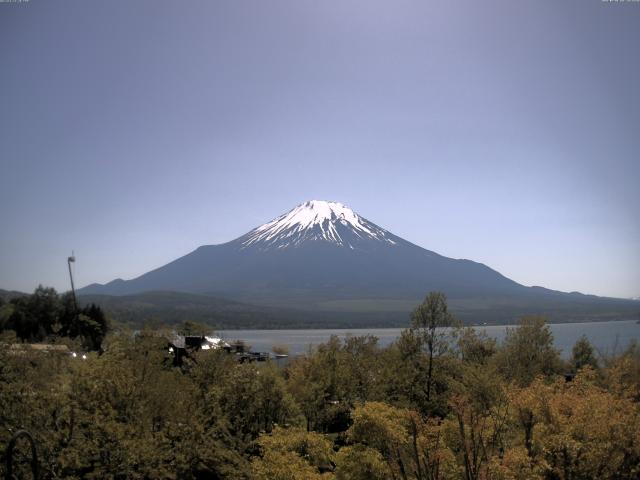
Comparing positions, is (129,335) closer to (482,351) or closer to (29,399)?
(29,399)

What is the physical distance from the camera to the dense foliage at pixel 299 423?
15148 millimetres

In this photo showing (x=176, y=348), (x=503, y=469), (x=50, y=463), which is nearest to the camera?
(x=503, y=469)

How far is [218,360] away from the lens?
28.8 m

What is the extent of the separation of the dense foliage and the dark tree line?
5465cm

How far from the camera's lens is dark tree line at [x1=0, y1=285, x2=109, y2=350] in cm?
7919

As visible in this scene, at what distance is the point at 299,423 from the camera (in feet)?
80.2

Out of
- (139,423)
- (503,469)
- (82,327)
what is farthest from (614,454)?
(82,327)

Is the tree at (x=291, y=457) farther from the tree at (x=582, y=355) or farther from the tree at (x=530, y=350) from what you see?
the tree at (x=582, y=355)

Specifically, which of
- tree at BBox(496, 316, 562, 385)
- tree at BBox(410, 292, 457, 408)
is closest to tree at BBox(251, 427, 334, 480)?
tree at BBox(410, 292, 457, 408)

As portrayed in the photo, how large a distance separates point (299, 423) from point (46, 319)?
7336 cm

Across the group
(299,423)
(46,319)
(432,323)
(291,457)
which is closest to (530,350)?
(432,323)

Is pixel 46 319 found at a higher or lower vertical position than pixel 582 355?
higher

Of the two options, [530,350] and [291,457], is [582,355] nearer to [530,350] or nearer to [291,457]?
[530,350]

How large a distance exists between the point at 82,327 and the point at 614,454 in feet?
261
